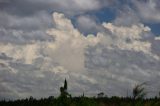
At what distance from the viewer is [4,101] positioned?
183m

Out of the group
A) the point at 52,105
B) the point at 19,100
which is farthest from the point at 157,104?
the point at 19,100

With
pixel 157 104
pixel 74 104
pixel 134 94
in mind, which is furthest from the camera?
pixel 157 104

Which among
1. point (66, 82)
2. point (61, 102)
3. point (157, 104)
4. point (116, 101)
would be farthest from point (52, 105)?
point (116, 101)

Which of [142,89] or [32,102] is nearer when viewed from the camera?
[142,89]

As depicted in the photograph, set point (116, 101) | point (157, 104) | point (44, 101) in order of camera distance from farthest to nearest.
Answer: point (44, 101)
point (116, 101)
point (157, 104)

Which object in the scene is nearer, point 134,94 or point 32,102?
point 134,94

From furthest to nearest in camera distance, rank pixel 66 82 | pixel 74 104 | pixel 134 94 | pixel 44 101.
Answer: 1. pixel 44 101
2. pixel 74 104
3. pixel 134 94
4. pixel 66 82

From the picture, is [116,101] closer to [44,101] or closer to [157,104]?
[44,101]

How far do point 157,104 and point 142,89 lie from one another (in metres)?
6.08

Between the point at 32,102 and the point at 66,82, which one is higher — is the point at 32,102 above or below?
above

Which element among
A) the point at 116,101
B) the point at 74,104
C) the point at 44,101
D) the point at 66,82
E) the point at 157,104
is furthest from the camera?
the point at 44,101

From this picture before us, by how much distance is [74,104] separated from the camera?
32.3 m

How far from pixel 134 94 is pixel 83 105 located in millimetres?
4712

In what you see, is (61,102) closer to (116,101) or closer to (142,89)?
(142,89)
